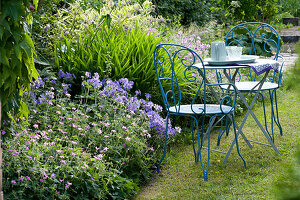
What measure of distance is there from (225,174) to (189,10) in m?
8.84

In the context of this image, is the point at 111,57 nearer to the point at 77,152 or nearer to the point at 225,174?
the point at 77,152

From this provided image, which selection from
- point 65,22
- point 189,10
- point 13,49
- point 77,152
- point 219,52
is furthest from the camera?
point 189,10

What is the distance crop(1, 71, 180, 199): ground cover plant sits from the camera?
273 cm

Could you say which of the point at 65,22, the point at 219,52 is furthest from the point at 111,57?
the point at 65,22

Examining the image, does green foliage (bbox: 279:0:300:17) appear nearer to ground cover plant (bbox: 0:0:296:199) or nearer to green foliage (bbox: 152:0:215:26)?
green foliage (bbox: 152:0:215:26)

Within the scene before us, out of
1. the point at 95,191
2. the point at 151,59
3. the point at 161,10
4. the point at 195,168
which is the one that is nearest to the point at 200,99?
the point at 151,59

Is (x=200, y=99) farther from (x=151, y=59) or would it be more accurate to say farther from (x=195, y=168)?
(x=195, y=168)

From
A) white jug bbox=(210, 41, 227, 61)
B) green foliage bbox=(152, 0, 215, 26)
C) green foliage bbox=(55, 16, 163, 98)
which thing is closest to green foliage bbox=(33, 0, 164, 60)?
green foliage bbox=(55, 16, 163, 98)

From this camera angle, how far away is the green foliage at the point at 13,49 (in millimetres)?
2221

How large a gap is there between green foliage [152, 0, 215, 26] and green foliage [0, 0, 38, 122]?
8200 millimetres

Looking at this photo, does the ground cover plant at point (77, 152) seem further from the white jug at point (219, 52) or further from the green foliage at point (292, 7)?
the green foliage at point (292, 7)

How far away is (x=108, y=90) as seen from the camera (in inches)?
157

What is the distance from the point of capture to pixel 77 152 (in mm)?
3062

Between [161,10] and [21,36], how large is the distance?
817 cm
